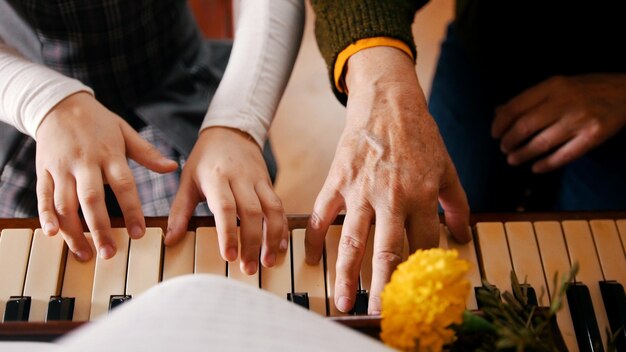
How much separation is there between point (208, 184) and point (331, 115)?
1.02m

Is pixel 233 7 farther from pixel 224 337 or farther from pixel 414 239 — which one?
pixel 224 337

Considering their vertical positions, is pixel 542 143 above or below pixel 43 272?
above

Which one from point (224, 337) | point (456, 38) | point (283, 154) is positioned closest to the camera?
point (224, 337)

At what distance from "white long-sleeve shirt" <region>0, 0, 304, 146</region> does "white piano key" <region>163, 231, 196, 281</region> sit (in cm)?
17

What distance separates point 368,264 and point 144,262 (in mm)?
262

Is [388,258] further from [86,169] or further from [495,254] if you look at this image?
[86,169]

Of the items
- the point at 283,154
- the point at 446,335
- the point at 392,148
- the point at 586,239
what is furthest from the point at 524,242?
the point at 283,154

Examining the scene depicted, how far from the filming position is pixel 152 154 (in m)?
0.67

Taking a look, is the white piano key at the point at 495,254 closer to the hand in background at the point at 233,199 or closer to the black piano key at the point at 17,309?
the hand in background at the point at 233,199

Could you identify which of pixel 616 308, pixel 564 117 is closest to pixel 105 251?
pixel 616 308

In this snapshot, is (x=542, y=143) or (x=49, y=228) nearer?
(x=49, y=228)

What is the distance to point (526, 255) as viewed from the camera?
64 centimetres

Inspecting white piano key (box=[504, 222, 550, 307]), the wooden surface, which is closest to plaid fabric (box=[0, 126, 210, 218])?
white piano key (box=[504, 222, 550, 307])

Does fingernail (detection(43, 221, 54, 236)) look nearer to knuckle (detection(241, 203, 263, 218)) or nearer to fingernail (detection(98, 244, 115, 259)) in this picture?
fingernail (detection(98, 244, 115, 259))
